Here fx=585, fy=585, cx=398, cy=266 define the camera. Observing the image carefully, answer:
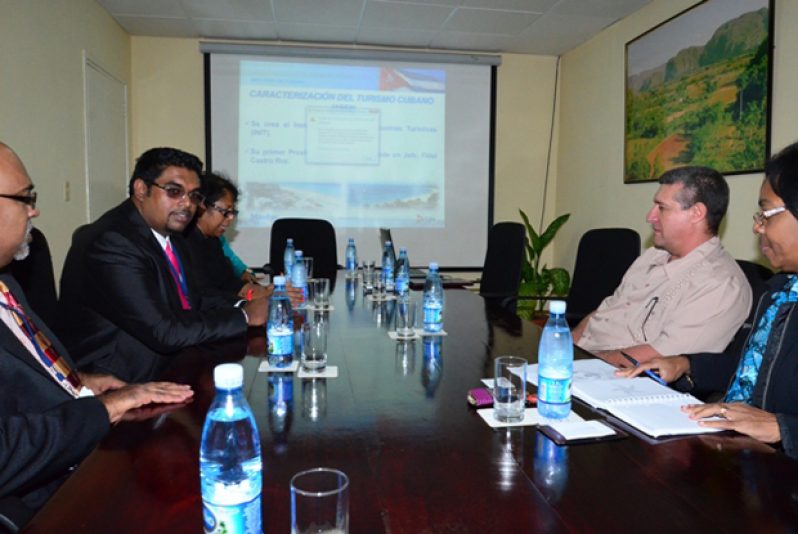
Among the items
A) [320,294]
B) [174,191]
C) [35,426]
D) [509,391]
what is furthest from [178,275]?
[509,391]

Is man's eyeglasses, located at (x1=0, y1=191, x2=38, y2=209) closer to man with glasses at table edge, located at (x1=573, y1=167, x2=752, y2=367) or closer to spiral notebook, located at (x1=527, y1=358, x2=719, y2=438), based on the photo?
spiral notebook, located at (x1=527, y1=358, x2=719, y2=438)

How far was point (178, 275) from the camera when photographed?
91.0 inches

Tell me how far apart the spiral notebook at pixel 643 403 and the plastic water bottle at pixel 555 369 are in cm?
10

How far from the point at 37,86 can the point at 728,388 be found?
395 centimetres

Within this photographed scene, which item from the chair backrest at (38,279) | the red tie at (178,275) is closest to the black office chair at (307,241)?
the red tie at (178,275)

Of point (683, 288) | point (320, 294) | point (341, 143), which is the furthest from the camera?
point (341, 143)

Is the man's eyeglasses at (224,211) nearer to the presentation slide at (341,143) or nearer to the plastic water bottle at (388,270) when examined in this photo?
the plastic water bottle at (388,270)

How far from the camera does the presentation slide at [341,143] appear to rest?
17.6ft

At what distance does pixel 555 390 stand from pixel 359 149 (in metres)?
4.60

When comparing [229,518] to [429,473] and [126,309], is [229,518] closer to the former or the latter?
[429,473]

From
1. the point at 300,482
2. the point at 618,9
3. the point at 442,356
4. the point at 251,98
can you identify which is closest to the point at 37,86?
the point at 251,98

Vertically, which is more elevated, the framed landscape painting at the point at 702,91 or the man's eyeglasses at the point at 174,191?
the framed landscape painting at the point at 702,91

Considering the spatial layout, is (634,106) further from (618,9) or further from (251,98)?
(251,98)

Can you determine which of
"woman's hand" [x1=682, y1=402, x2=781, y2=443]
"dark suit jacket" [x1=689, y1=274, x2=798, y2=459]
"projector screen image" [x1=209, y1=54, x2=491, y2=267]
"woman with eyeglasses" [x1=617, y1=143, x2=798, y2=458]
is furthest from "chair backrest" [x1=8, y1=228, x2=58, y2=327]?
"projector screen image" [x1=209, y1=54, x2=491, y2=267]
